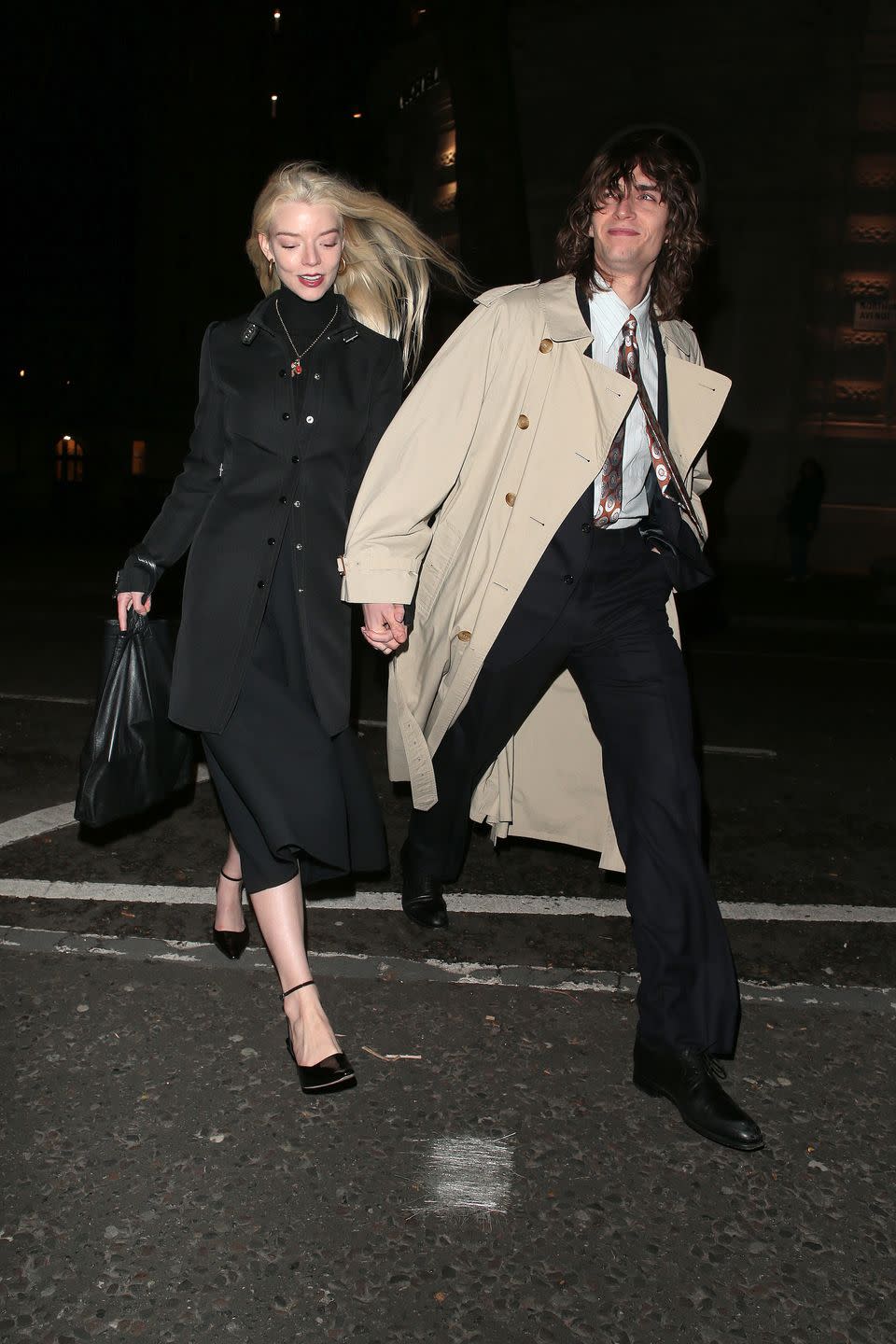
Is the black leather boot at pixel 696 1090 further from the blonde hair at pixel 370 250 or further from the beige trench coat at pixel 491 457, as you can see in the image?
the blonde hair at pixel 370 250

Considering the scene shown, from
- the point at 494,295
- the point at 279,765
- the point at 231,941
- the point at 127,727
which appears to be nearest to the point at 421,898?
the point at 231,941

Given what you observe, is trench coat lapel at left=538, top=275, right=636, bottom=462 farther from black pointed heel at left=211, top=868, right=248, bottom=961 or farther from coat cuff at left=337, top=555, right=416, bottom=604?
black pointed heel at left=211, top=868, right=248, bottom=961

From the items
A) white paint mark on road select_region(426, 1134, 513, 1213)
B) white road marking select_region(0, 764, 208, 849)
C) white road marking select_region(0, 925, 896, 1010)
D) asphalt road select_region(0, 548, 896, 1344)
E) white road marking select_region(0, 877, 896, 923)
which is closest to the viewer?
asphalt road select_region(0, 548, 896, 1344)

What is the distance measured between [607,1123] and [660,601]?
125cm

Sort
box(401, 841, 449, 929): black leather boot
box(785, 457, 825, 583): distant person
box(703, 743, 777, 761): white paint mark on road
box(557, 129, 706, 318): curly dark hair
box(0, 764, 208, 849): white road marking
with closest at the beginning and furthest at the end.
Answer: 1. box(557, 129, 706, 318): curly dark hair
2. box(401, 841, 449, 929): black leather boot
3. box(0, 764, 208, 849): white road marking
4. box(703, 743, 777, 761): white paint mark on road
5. box(785, 457, 825, 583): distant person

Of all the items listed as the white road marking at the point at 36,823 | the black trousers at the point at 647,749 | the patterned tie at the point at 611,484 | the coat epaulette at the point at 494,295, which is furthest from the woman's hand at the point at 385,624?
the white road marking at the point at 36,823

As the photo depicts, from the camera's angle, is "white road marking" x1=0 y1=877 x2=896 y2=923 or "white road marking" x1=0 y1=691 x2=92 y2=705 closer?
"white road marking" x1=0 y1=877 x2=896 y2=923

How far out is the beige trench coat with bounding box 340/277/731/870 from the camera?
3135mm

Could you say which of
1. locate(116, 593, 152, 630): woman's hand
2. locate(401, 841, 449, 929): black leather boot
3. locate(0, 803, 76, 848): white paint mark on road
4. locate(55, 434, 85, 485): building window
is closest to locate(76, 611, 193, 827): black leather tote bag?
locate(116, 593, 152, 630): woman's hand

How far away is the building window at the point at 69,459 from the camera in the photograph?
44.0m

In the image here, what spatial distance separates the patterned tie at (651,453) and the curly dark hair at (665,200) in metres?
0.19

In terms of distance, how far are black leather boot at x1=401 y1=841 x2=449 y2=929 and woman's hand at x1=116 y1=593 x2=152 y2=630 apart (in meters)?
1.19

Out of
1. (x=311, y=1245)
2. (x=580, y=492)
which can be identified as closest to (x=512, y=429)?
(x=580, y=492)

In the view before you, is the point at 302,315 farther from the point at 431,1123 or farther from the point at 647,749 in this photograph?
the point at 431,1123
